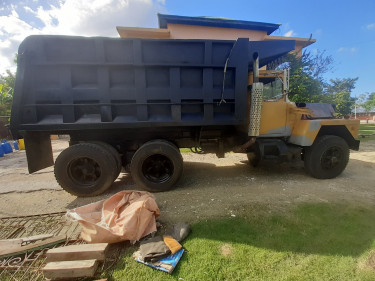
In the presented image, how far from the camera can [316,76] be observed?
14891 millimetres

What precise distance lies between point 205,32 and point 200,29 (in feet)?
1.09

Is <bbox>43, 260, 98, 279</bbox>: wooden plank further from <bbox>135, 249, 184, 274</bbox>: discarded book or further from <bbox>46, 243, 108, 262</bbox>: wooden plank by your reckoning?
<bbox>135, 249, 184, 274</bbox>: discarded book

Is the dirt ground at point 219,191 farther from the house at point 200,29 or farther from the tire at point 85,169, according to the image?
the house at point 200,29

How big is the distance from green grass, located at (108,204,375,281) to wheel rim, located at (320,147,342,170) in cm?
169

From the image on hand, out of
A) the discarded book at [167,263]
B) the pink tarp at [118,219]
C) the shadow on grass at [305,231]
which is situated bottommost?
the shadow on grass at [305,231]

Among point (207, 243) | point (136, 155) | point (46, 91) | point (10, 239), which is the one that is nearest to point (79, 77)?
point (46, 91)

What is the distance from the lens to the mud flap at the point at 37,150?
138 inches

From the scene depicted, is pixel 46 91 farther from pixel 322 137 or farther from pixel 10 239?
pixel 322 137

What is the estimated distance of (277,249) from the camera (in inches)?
82.6

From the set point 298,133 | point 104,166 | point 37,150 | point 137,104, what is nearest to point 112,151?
point 104,166

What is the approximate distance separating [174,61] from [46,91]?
94.3 inches

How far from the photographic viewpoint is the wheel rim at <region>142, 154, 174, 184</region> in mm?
3811

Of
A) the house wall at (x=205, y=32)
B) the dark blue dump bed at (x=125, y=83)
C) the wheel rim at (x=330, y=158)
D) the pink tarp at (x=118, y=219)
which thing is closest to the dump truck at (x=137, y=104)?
the dark blue dump bed at (x=125, y=83)

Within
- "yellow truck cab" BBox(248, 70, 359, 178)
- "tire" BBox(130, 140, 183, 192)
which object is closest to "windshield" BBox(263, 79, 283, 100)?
"yellow truck cab" BBox(248, 70, 359, 178)
